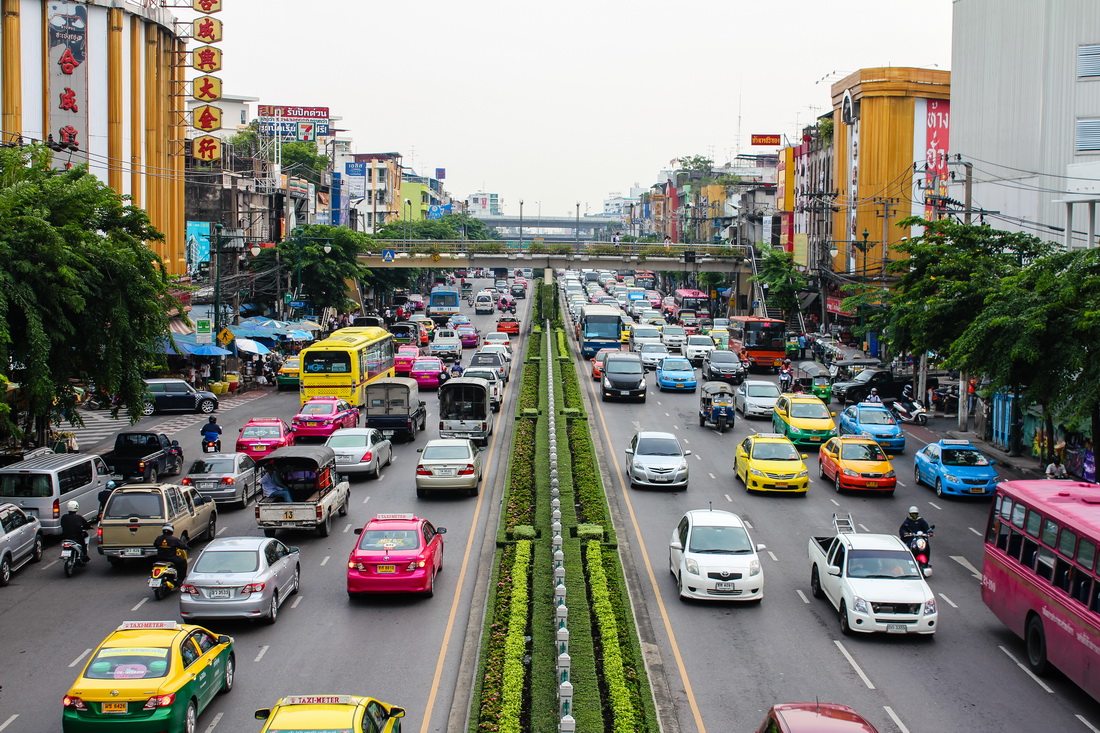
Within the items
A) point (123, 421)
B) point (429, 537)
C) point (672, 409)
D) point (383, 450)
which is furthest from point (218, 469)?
point (672, 409)

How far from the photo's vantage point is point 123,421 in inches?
1746

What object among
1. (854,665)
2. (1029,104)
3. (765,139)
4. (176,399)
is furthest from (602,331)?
(765,139)

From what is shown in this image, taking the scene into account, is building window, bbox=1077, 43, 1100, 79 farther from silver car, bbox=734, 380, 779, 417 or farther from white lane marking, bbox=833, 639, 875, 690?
white lane marking, bbox=833, 639, 875, 690

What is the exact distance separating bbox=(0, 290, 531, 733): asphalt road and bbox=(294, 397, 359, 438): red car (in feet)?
31.2

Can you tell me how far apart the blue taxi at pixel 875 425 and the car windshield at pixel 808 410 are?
120cm

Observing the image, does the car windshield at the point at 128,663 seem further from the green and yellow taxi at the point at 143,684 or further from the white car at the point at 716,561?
the white car at the point at 716,561

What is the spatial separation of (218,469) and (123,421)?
18.2m

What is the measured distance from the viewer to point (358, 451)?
31484 mm

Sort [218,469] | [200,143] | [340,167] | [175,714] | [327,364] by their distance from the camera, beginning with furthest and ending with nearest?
[340,167] < [200,143] < [327,364] < [218,469] < [175,714]

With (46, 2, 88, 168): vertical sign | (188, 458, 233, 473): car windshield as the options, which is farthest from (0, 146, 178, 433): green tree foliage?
(46, 2, 88, 168): vertical sign

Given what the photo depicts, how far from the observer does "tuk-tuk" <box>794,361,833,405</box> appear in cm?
4847

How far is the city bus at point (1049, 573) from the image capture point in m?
15.2

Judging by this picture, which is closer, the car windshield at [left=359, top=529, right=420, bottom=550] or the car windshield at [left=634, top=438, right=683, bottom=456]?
the car windshield at [left=359, top=529, right=420, bottom=550]

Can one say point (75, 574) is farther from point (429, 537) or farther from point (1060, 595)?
point (1060, 595)
